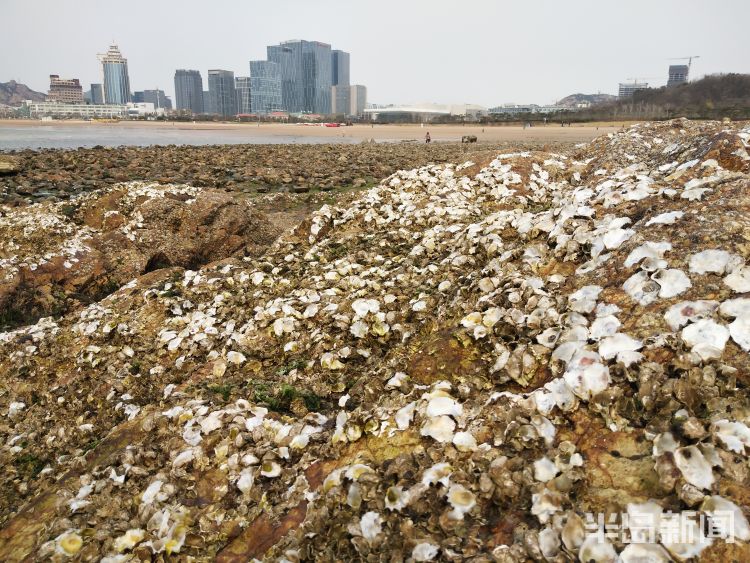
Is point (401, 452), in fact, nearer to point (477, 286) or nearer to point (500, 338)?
point (500, 338)

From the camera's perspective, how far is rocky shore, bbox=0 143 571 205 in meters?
23.5

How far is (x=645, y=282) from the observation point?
342 cm

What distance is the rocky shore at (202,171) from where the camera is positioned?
23.5 m

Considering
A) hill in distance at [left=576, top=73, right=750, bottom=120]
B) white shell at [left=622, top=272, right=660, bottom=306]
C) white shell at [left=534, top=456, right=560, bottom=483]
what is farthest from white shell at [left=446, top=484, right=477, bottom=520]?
hill in distance at [left=576, top=73, right=750, bottom=120]

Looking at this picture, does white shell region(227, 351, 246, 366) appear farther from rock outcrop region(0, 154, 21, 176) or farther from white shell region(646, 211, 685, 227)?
rock outcrop region(0, 154, 21, 176)

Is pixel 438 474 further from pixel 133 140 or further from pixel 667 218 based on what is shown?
pixel 133 140

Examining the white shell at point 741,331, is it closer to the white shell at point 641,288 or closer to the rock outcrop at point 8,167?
the white shell at point 641,288

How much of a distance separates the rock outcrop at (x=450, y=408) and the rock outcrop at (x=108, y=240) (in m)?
3.36

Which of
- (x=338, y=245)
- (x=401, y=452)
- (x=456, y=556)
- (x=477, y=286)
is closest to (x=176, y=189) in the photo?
(x=338, y=245)

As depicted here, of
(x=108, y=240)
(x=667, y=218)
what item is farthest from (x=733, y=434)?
(x=108, y=240)

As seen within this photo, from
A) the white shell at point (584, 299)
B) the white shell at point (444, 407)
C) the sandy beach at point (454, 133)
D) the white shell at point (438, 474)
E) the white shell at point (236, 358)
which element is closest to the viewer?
the white shell at point (438, 474)

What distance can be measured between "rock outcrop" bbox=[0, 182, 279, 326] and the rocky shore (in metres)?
9.33

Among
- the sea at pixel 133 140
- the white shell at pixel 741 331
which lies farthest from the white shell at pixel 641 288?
the sea at pixel 133 140

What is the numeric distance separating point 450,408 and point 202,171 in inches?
1107
